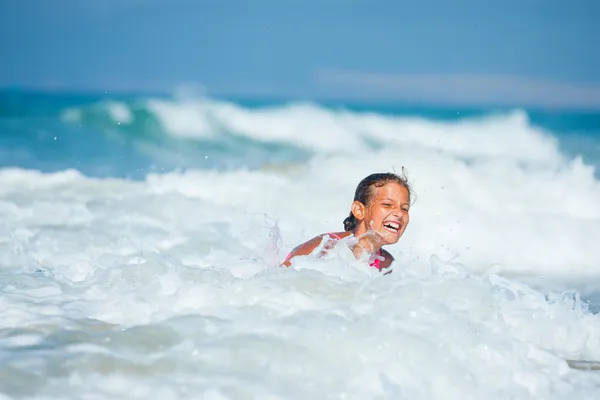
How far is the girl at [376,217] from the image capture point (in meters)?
4.35

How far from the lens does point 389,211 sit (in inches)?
171

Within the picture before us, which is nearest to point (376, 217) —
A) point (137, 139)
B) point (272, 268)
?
point (272, 268)

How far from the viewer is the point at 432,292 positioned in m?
3.59

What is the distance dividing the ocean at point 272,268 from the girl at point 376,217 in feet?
0.66

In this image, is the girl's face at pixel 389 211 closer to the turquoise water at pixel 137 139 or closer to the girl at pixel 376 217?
the girl at pixel 376 217

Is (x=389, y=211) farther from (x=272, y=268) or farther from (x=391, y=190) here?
(x=272, y=268)

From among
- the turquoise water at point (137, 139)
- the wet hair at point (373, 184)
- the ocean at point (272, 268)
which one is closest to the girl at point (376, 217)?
the wet hair at point (373, 184)

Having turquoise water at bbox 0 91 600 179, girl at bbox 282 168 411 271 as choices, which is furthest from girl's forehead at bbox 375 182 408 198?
turquoise water at bbox 0 91 600 179

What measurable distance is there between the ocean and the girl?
202 millimetres

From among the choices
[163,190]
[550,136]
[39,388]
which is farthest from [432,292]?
[550,136]

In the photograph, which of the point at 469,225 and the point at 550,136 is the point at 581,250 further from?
the point at 550,136

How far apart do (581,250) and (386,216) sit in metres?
3.38

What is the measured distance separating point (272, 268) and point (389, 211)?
2.33 feet

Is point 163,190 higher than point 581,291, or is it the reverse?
point 163,190
